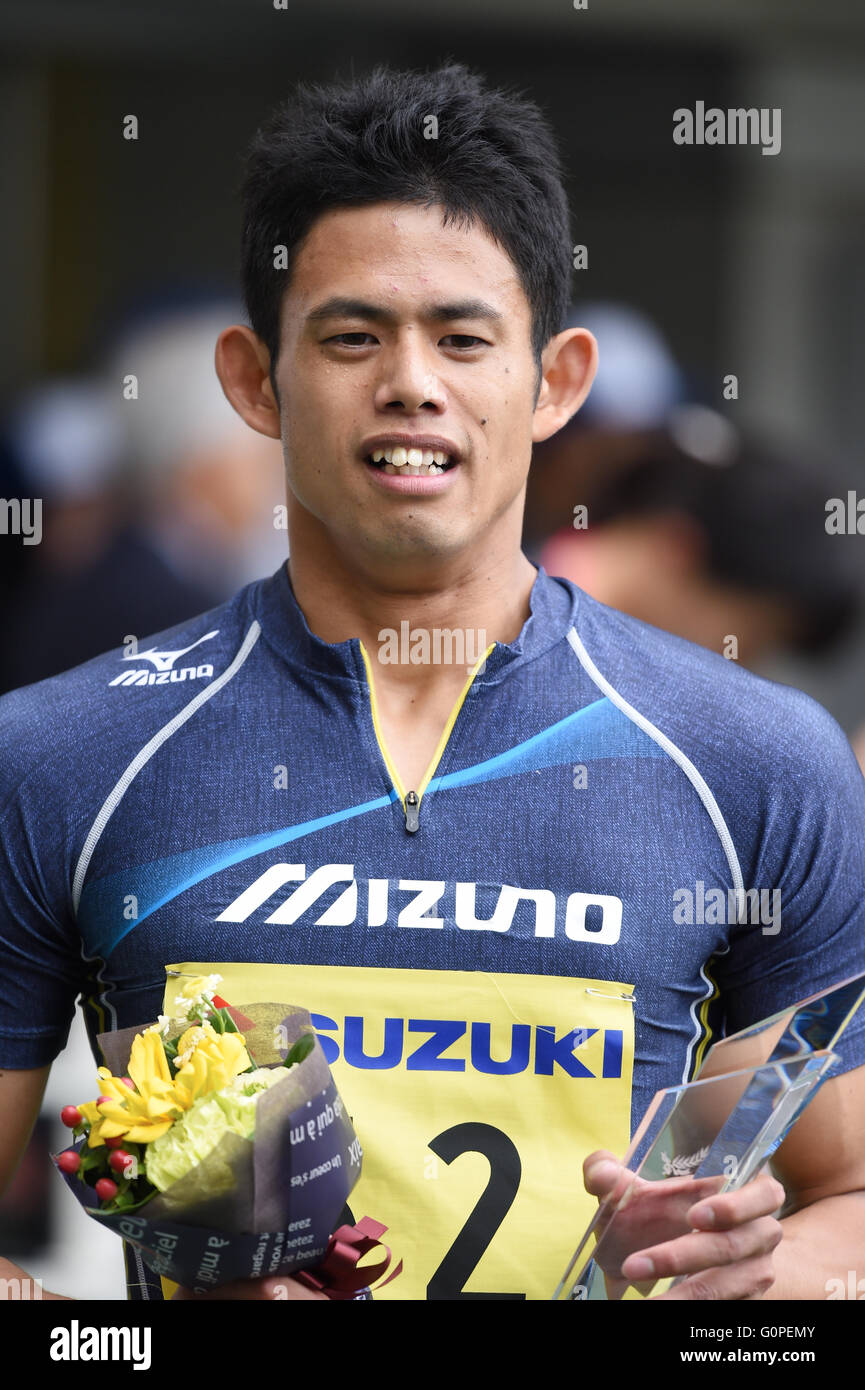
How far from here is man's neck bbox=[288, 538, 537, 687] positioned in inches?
103

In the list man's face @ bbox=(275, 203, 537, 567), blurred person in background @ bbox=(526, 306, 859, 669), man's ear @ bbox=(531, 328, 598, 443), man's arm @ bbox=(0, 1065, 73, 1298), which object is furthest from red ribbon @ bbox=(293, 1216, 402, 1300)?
blurred person in background @ bbox=(526, 306, 859, 669)

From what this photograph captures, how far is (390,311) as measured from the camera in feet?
8.07

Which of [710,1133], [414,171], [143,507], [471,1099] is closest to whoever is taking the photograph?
[710,1133]

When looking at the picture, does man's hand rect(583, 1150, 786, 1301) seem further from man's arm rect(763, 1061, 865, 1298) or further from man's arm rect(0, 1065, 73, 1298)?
man's arm rect(0, 1065, 73, 1298)

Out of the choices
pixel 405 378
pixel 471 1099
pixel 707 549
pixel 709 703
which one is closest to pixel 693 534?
pixel 707 549

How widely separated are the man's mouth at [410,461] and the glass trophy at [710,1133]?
2.82 ft

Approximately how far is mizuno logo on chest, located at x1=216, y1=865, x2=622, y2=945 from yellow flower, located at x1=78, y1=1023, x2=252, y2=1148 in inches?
14.0

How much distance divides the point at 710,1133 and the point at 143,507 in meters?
2.97

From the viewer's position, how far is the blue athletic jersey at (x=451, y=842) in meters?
2.43

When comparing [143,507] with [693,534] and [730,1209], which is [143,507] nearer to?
[693,534]

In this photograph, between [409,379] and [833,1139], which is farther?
[833,1139]

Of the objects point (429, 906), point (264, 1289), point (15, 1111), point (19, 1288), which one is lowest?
point (19, 1288)
